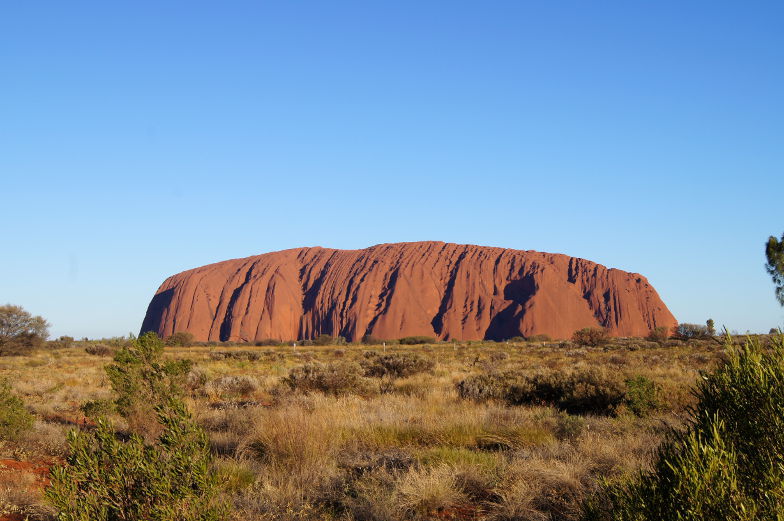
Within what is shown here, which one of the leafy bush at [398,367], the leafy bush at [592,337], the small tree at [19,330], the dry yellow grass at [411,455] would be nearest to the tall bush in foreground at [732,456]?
the dry yellow grass at [411,455]

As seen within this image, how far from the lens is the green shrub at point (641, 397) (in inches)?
396

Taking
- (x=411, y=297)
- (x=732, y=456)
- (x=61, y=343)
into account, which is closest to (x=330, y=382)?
(x=732, y=456)

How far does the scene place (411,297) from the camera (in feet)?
290

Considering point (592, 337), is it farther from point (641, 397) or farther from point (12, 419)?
point (12, 419)

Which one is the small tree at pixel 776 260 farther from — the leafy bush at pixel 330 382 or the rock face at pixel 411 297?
the rock face at pixel 411 297

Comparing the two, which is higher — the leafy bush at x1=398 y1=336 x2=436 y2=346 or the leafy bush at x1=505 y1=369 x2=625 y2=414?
the leafy bush at x1=505 y1=369 x2=625 y2=414

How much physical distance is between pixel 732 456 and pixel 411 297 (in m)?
86.4

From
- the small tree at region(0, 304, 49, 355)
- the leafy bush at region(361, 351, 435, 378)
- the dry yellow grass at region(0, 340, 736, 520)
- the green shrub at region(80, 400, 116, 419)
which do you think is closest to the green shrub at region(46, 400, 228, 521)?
the dry yellow grass at region(0, 340, 736, 520)

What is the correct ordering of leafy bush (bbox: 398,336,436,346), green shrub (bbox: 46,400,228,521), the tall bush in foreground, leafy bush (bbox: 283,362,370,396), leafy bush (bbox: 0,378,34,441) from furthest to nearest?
1. leafy bush (bbox: 398,336,436,346)
2. leafy bush (bbox: 283,362,370,396)
3. leafy bush (bbox: 0,378,34,441)
4. green shrub (bbox: 46,400,228,521)
5. the tall bush in foreground

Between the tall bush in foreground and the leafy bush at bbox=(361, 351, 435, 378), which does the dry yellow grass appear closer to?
the tall bush in foreground

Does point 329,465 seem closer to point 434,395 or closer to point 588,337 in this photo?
point 434,395

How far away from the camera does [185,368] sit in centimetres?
1039

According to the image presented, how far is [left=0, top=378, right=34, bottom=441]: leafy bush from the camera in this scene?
319 inches

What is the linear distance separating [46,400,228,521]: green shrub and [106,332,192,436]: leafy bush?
628 centimetres
